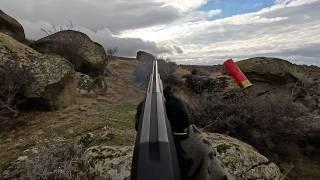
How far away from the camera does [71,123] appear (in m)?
10.2

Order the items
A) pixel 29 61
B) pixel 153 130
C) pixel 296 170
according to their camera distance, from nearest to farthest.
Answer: pixel 153 130
pixel 296 170
pixel 29 61

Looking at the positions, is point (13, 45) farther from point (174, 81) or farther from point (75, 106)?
point (174, 81)

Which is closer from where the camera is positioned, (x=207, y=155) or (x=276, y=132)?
(x=207, y=155)

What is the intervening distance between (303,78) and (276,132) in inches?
257

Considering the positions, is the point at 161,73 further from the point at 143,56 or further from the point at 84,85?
the point at 143,56

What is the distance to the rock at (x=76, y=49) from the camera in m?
16.3

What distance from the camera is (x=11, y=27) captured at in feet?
59.0

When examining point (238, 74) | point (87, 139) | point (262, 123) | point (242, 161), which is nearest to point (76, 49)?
point (238, 74)

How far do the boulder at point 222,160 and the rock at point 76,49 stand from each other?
9504 mm

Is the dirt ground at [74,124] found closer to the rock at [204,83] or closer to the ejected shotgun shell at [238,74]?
the rock at [204,83]

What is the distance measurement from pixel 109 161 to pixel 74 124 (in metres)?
3.70

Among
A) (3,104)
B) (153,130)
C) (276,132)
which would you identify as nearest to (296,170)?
(276,132)

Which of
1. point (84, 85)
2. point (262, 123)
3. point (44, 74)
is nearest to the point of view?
point (44, 74)

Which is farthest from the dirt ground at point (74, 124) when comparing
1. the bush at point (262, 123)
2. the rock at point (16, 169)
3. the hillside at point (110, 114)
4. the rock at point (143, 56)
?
the rock at point (143, 56)
